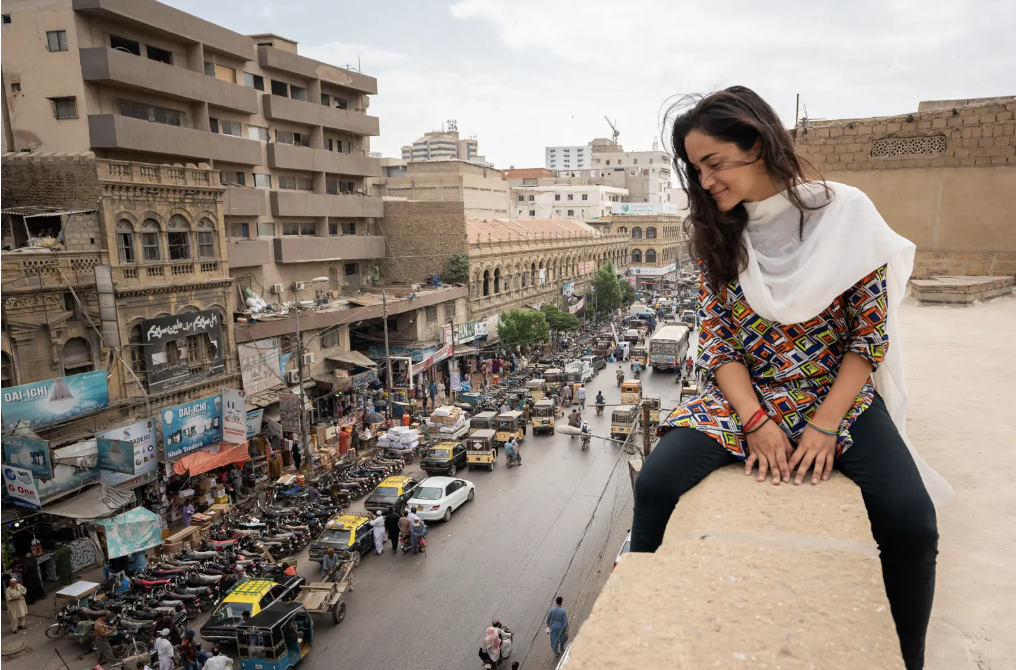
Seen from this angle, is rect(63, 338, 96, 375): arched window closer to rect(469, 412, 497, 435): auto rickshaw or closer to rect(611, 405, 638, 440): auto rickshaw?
rect(469, 412, 497, 435): auto rickshaw

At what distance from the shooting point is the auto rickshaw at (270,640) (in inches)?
441

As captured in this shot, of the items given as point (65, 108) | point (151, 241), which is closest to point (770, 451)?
point (151, 241)

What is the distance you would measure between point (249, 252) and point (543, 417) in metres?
13.1

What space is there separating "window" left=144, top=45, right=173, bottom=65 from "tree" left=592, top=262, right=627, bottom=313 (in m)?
33.5

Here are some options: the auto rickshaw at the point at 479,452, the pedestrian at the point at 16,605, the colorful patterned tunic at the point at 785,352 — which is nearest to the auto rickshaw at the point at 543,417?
the auto rickshaw at the point at 479,452

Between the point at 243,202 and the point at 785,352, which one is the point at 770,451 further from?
the point at 243,202

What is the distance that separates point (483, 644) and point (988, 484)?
942 centimetres

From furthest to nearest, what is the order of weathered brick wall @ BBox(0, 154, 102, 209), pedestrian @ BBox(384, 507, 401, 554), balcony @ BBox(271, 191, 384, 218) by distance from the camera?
balcony @ BBox(271, 191, 384, 218), weathered brick wall @ BBox(0, 154, 102, 209), pedestrian @ BBox(384, 507, 401, 554)

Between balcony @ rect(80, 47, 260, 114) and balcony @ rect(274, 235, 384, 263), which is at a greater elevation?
balcony @ rect(80, 47, 260, 114)

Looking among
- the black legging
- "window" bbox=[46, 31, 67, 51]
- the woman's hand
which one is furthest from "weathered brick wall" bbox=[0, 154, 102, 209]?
the woman's hand

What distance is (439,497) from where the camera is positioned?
18.2 metres

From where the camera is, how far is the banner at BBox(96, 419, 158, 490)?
15.4 m

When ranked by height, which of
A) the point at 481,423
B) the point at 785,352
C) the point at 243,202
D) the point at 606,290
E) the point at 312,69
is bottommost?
the point at 481,423

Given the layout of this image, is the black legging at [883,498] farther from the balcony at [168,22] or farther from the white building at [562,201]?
the white building at [562,201]
